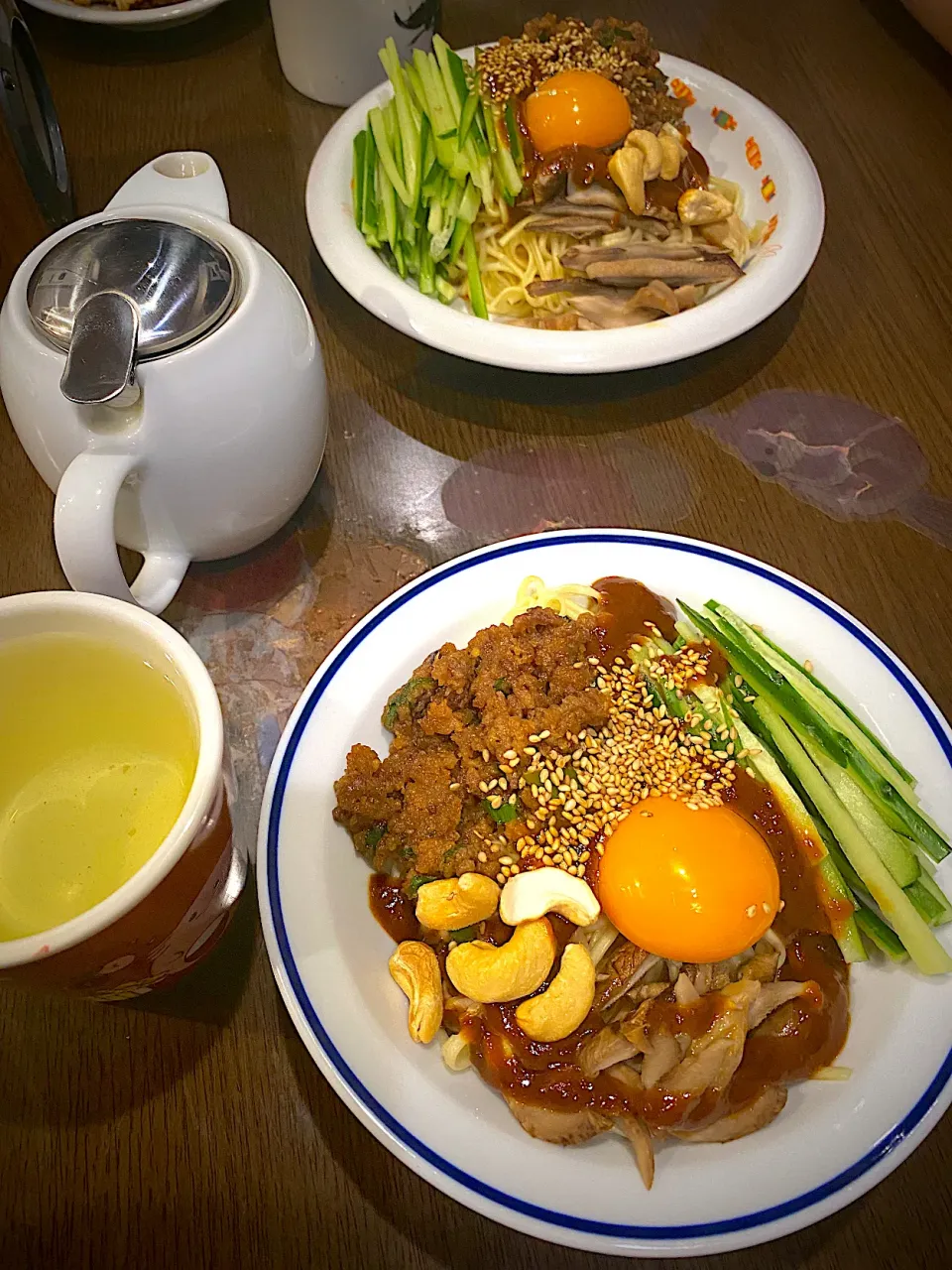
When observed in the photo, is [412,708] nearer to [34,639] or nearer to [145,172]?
[34,639]

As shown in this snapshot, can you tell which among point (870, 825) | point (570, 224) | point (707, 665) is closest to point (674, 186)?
point (570, 224)

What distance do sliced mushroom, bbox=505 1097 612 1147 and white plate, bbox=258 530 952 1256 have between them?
0.02 metres

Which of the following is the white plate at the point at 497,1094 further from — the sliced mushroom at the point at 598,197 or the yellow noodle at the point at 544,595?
the sliced mushroom at the point at 598,197

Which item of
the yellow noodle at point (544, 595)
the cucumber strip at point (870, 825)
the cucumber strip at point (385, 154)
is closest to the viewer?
the cucumber strip at point (870, 825)

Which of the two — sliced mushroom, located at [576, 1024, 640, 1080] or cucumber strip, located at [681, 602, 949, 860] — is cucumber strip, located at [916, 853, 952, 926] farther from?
sliced mushroom, located at [576, 1024, 640, 1080]

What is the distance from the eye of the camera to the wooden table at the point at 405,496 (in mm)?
1211

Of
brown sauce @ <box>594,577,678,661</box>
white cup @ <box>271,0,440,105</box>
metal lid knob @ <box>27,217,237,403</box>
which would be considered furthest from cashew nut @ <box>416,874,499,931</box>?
white cup @ <box>271,0,440,105</box>

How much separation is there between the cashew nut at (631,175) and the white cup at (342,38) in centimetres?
72

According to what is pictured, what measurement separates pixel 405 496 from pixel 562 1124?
1194 millimetres

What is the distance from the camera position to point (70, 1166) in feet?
4.03

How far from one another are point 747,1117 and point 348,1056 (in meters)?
0.51

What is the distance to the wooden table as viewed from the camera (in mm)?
1211

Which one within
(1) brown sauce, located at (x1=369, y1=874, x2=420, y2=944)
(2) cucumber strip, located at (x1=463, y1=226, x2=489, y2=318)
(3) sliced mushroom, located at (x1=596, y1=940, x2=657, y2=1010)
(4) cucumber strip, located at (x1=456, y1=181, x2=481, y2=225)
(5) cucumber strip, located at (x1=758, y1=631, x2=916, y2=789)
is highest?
(4) cucumber strip, located at (x1=456, y1=181, x2=481, y2=225)

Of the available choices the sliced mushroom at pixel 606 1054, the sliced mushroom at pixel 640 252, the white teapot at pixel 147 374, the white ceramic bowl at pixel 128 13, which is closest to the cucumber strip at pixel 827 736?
the sliced mushroom at pixel 606 1054
